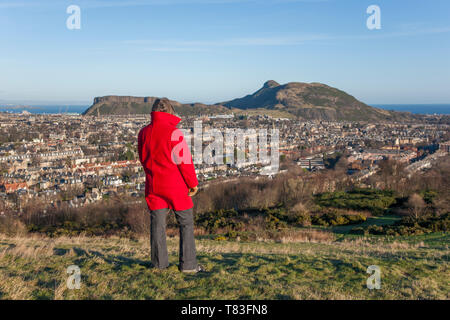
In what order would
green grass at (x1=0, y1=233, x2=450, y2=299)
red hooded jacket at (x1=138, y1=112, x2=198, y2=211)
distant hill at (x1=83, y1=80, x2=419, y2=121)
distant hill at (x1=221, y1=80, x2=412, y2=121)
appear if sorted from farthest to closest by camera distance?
distant hill at (x1=221, y1=80, x2=412, y2=121)
distant hill at (x1=83, y1=80, x2=419, y2=121)
red hooded jacket at (x1=138, y1=112, x2=198, y2=211)
green grass at (x1=0, y1=233, x2=450, y2=299)

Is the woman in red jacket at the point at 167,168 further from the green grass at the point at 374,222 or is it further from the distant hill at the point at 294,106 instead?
the distant hill at the point at 294,106

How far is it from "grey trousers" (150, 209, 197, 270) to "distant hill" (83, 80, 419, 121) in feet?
341

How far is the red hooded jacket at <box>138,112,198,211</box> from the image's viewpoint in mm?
4066

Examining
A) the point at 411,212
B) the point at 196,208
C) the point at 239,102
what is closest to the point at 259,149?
the point at 196,208

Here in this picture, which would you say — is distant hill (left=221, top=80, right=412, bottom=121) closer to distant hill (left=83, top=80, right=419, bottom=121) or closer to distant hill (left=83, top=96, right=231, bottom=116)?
distant hill (left=83, top=80, right=419, bottom=121)

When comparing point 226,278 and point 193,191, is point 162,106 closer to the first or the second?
point 193,191

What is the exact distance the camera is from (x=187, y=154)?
4.06 m

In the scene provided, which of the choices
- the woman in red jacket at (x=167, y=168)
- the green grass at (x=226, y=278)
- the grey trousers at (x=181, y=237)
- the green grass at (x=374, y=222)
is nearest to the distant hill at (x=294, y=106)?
the green grass at (x=374, y=222)

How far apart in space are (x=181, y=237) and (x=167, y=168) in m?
0.90

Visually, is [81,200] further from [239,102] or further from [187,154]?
[239,102]

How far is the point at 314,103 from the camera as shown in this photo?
147625 millimetres

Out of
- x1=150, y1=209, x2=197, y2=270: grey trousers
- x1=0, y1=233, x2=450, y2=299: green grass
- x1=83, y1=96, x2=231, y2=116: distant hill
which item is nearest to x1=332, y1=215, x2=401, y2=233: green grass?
x1=0, y1=233, x2=450, y2=299: green grass
